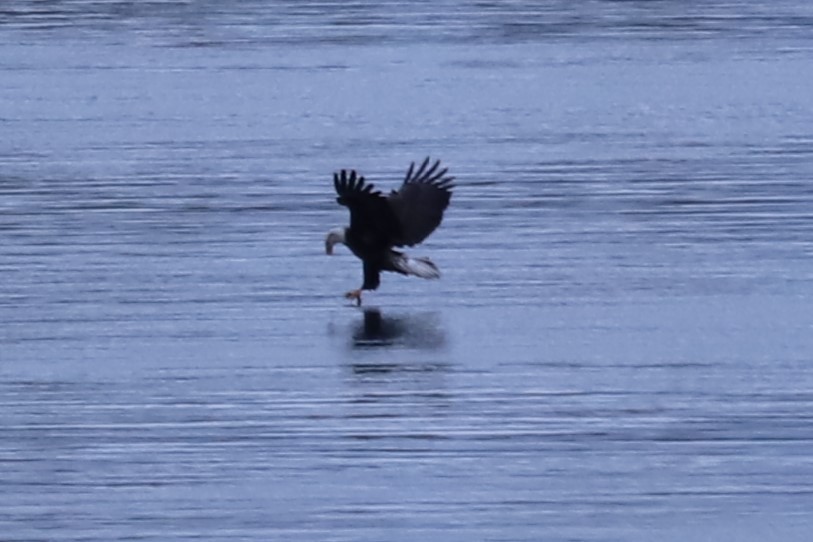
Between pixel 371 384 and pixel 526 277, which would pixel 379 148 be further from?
pixel 371 384

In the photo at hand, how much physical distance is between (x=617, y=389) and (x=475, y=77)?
25.9 feet

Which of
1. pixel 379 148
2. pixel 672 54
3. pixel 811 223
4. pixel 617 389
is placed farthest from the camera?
pixel 672 54

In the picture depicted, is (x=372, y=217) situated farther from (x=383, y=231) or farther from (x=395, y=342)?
(x=395, y=342)

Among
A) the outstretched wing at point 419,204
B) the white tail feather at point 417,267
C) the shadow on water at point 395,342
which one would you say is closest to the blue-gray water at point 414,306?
the shadow on water at point 395,342

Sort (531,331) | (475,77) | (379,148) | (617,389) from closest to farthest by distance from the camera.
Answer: (617,389), (531,331), (379,148), (475,77)

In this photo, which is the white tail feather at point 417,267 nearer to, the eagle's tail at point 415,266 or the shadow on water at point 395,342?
the eagle's tail at point 415,266

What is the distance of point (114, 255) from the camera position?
1013cm

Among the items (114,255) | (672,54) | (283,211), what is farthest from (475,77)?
(114,255)

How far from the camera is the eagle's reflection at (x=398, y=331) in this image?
854 centimetres

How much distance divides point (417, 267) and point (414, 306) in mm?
191

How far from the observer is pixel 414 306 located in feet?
30.1

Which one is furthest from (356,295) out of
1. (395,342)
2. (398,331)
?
(395,342)

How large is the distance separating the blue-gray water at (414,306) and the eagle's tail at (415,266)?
0.50 feet

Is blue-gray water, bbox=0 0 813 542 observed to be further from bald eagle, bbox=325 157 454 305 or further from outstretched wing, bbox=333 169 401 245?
outstretched wing, bbox=333 169 401 245
